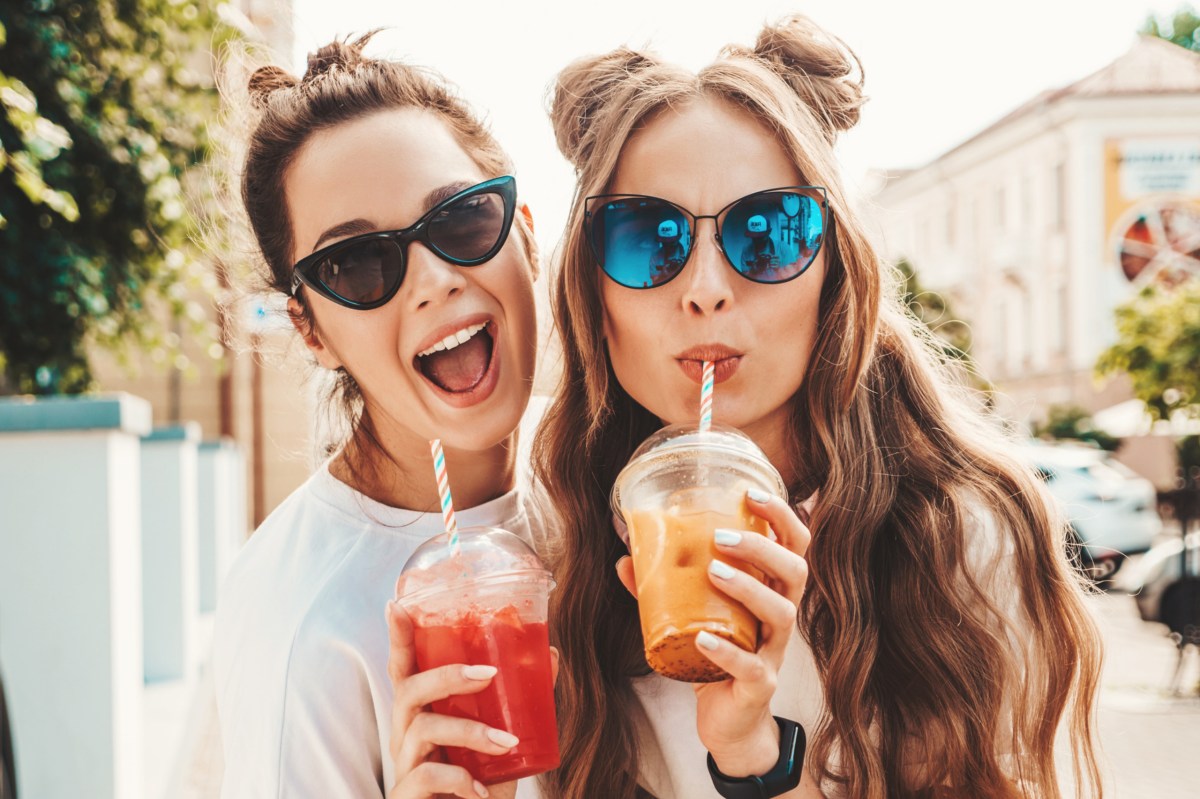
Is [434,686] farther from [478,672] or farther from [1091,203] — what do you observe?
[1091,203]

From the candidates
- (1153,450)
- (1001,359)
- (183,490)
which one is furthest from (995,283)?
(183,490)

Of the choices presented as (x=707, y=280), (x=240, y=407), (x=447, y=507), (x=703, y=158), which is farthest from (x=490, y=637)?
(x=240, y=407)

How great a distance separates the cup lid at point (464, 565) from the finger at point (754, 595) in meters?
0.41

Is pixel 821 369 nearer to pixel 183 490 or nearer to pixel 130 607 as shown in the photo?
pixel 130 607

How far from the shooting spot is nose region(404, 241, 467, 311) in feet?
7.54

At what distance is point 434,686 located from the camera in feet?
5.82

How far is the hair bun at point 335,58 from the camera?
2668 millimetres

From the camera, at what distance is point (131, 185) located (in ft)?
25.5

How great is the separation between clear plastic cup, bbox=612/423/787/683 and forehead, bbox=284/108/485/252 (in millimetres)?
883

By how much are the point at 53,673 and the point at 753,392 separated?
3933 millimetres

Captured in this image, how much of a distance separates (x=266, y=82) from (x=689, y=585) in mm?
1854

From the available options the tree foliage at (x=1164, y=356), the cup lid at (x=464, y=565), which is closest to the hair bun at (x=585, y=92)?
the cup lid at (x=464, y=565)

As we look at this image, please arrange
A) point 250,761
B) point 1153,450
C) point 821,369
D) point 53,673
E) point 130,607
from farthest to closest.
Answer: point 1153,450, point 130,607, point 53,673, point 821,369, point 250,761

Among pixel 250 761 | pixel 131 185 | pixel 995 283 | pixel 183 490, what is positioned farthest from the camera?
pixel 995 283
